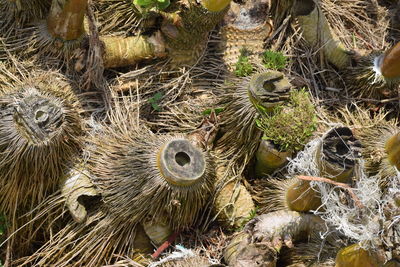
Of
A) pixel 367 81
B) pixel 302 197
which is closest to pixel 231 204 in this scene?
pixel 302 197

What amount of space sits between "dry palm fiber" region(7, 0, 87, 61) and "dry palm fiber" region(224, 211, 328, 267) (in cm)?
130

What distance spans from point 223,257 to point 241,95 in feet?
2.72

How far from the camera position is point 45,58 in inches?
122

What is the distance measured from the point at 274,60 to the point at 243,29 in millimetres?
275

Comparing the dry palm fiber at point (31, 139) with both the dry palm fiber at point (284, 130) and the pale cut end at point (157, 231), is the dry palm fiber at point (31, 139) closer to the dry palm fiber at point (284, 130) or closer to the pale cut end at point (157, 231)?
the pale cut end at point (157, 231)

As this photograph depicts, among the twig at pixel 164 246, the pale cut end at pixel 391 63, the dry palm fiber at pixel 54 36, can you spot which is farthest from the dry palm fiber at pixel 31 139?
the pale cut end at pixel 391 63

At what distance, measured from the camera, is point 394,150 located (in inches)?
117

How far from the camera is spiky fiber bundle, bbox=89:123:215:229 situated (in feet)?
9.14

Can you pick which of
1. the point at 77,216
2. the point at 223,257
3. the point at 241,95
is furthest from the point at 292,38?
the point at 77,216

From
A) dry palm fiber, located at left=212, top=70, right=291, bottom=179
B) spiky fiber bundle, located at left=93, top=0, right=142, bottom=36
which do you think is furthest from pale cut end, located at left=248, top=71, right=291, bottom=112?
spiky fiber bundle, located at left=93, top=0, right=142, bottom=36

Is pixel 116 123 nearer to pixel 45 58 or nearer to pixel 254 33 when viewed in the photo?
pixel 45 58

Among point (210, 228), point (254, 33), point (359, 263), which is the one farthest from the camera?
point (254, 33)

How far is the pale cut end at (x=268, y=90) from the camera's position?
2.98 m

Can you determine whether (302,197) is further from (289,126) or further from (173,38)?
(173,38)
